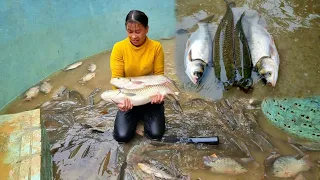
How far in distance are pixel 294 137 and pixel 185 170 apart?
1413 mm

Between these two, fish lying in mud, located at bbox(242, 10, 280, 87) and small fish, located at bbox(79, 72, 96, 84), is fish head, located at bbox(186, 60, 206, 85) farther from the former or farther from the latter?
small fish, located at bbox(79, 72, 96, 84)

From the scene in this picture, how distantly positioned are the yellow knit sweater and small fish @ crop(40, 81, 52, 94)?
1.62m

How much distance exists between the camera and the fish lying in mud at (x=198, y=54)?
4.69 metres

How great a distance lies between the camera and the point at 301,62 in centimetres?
505

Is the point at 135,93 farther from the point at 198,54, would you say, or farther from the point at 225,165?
the point at 198,54

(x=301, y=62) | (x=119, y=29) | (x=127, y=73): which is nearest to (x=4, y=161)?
(x=127, y=73)

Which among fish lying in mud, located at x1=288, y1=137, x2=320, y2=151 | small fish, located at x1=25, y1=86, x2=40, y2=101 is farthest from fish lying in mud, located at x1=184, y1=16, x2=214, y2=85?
small fish, located at x1=25, y1=86, x2=40, y2=101

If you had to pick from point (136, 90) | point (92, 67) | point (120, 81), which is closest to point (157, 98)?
point (136, 90)

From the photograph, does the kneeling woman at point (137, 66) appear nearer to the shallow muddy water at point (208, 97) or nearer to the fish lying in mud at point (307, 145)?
the shallow muddy water at point (208, 97)

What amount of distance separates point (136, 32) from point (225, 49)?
7.64ft

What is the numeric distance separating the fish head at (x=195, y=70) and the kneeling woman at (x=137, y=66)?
110 cm

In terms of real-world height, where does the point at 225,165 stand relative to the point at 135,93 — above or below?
below

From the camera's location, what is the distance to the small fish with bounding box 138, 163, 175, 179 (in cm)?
333

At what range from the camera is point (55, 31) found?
5801 mm
